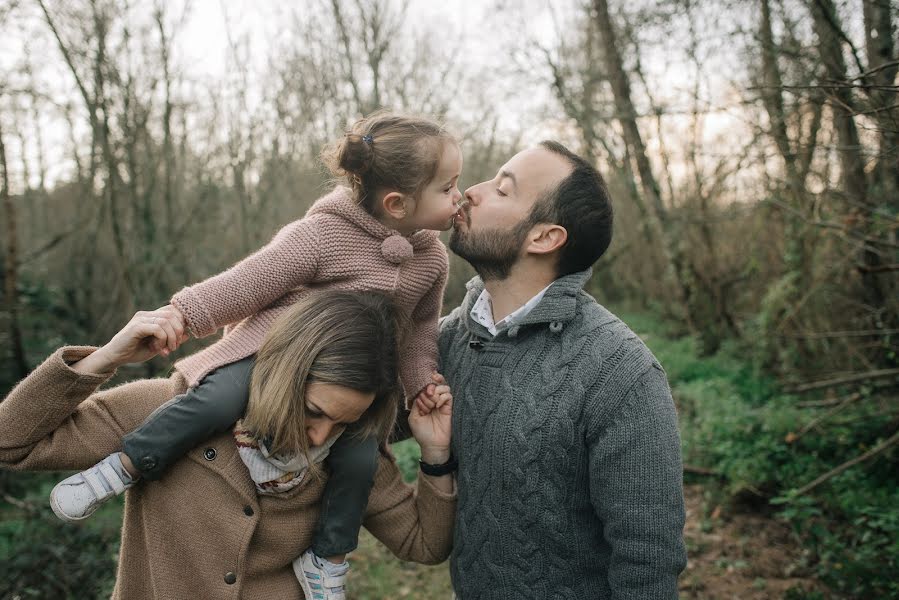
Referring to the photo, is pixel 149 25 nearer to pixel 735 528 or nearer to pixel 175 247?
pixel 175 247

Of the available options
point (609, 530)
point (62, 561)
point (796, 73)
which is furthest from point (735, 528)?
point (62, 561)

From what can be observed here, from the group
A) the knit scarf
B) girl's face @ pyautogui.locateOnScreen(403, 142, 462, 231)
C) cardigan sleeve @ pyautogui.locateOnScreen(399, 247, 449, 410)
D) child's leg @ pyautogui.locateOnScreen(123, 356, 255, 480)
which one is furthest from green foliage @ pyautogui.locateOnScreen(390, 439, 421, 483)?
child's leg @ pyautogui.locateOnScreen(123, 356, 255, 480)

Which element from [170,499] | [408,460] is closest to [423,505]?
[170,499]

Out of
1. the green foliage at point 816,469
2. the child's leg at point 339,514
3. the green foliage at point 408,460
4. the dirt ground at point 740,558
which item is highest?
the child's leg at point 339,514

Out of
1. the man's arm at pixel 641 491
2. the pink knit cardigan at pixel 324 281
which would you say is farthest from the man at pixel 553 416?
the pink knit cardigan at pixel 324 281

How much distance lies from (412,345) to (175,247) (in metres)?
7.22

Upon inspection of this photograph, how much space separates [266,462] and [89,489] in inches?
19.2

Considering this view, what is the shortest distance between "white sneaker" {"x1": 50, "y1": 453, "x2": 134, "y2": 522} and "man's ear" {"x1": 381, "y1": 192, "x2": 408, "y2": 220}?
→ 4.02 ft

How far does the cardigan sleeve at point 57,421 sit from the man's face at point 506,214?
1259 millimetres

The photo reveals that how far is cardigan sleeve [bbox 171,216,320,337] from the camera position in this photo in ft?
6.27

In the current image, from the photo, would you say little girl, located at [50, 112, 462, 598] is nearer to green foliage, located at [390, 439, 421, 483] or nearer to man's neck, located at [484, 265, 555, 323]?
man's neck, located at [484, 265, 555, 323]

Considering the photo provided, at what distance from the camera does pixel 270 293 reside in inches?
81.1

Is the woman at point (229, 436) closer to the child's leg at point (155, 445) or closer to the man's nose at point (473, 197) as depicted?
the child's leg at point (155, 445)

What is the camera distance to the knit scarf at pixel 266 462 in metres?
1.92
